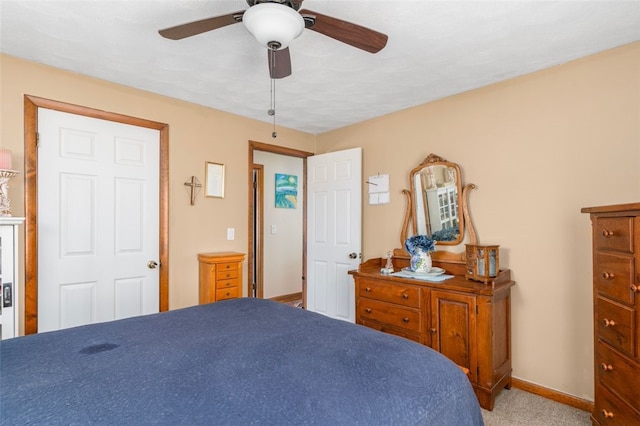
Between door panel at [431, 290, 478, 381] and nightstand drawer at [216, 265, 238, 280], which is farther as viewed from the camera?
nightstand drawer at [216, 265, 238, 280]

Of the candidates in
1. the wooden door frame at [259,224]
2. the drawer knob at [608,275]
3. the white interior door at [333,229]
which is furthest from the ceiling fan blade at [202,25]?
the wooden door frame at [259,224]

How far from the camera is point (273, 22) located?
1.46 m

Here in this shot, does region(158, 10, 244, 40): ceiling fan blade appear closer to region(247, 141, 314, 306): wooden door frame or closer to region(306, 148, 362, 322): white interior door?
region(247, 141, 314, 306): wooden door frame

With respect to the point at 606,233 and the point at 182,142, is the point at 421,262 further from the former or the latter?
the point at 182,142

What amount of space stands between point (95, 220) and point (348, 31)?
2376 millimetres

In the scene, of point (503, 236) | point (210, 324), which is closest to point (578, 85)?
point (503, 236)

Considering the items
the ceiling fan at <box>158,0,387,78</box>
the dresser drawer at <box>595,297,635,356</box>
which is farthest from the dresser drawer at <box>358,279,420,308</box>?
the ceiling fan at <box>158,0,387,78</box>

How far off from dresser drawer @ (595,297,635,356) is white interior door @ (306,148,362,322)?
212 cm

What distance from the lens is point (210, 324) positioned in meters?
1.69

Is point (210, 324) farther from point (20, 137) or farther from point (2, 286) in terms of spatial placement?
point (20, 137)

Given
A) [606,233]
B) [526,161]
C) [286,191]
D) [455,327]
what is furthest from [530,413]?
[286,191]

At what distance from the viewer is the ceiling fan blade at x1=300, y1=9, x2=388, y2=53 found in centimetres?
155

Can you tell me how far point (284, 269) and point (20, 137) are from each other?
3.60m

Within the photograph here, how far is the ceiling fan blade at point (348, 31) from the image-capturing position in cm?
155
